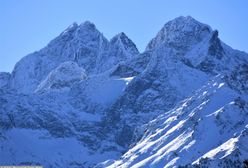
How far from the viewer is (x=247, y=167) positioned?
118750 millimetres

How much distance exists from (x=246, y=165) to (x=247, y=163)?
1.19 metres

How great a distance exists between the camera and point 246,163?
118 metres

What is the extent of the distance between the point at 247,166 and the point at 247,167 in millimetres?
162

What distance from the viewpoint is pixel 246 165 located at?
390ft

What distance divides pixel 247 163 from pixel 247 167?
1.10 meters

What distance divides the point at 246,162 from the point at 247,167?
1214 millimetres

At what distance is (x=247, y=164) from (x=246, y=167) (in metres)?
1.07

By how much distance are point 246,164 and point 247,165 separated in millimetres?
201

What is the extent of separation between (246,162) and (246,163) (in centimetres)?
25

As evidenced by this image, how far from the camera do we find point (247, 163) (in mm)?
117875

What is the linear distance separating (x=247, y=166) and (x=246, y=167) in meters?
0.54

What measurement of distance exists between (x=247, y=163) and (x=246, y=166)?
4.48ft

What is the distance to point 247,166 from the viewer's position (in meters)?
119

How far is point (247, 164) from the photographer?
118 metres
